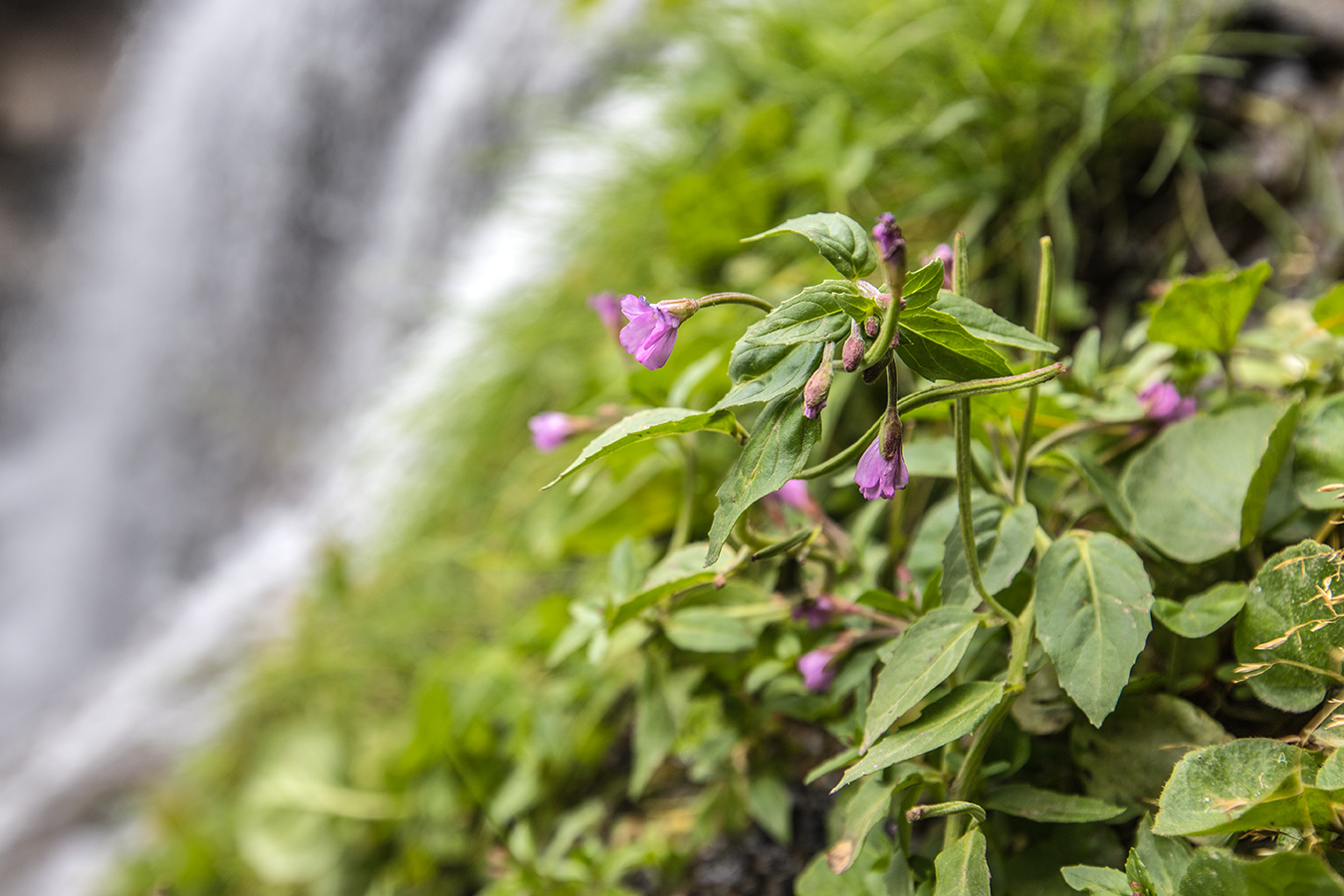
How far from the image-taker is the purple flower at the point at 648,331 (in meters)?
0.36

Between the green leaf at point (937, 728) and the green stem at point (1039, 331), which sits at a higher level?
the green stem at point (1039, 331)

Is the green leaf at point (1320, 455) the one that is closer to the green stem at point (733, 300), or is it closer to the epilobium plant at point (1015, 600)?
the epilobium plant at point (1015, 600)

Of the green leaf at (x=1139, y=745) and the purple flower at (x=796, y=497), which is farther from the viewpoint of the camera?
the purple flower at (x=796, y=497)

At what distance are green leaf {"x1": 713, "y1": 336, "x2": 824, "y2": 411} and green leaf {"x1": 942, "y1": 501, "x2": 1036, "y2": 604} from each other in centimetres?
12

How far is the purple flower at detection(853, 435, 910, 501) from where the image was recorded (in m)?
0.33

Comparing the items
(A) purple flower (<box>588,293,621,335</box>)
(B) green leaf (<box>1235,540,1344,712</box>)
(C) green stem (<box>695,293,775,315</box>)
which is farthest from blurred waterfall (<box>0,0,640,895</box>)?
(B) green leaf (<box>1235,540,1344,712</box>)

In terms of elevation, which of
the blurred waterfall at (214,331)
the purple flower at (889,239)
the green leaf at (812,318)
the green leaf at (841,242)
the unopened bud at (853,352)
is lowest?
the blurred waterfall at (214,331)

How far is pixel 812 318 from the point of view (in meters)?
0.32

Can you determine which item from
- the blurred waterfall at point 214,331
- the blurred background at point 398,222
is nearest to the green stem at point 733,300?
the blurred background at point 398,222

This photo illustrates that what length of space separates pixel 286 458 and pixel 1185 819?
289 cm

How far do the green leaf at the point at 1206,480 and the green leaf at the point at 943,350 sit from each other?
0.55ft

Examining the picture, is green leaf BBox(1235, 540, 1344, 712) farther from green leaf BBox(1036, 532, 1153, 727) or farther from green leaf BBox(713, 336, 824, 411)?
green leaf BBox(713, 336, 824, 411)

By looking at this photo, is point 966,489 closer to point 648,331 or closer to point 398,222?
point 648,331

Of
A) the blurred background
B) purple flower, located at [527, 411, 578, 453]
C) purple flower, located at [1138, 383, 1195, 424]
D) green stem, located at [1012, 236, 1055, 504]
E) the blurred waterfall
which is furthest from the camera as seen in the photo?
the blurred waterfall
